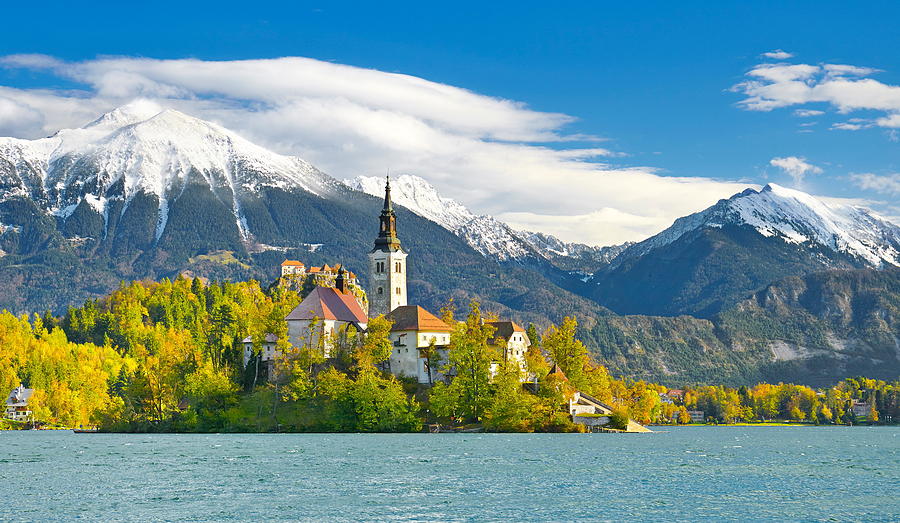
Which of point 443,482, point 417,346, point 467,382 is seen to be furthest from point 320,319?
point 443,482

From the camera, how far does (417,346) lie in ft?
550

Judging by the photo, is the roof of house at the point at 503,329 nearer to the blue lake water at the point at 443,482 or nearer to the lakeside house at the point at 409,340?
the lakeside house at the point at 409,340

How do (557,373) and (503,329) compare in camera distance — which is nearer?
(557,373)

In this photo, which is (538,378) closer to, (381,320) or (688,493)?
(381,320)

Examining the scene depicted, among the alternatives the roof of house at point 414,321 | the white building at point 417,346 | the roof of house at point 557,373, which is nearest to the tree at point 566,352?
the roof of house at point 557,373

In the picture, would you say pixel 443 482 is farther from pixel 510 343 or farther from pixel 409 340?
pixel 510 343

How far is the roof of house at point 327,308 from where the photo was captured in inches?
6791

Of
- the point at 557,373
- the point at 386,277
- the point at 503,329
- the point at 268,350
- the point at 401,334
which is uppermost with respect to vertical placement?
the point at 386,277

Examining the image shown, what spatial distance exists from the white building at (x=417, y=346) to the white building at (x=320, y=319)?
894 cm

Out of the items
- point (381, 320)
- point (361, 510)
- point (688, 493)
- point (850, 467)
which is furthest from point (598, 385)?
point (361, 510)

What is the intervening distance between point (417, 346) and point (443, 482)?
87295 millimetres

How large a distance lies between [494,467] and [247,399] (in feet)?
264

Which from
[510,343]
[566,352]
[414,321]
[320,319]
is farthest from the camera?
[566,352]

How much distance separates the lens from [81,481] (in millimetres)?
83312
